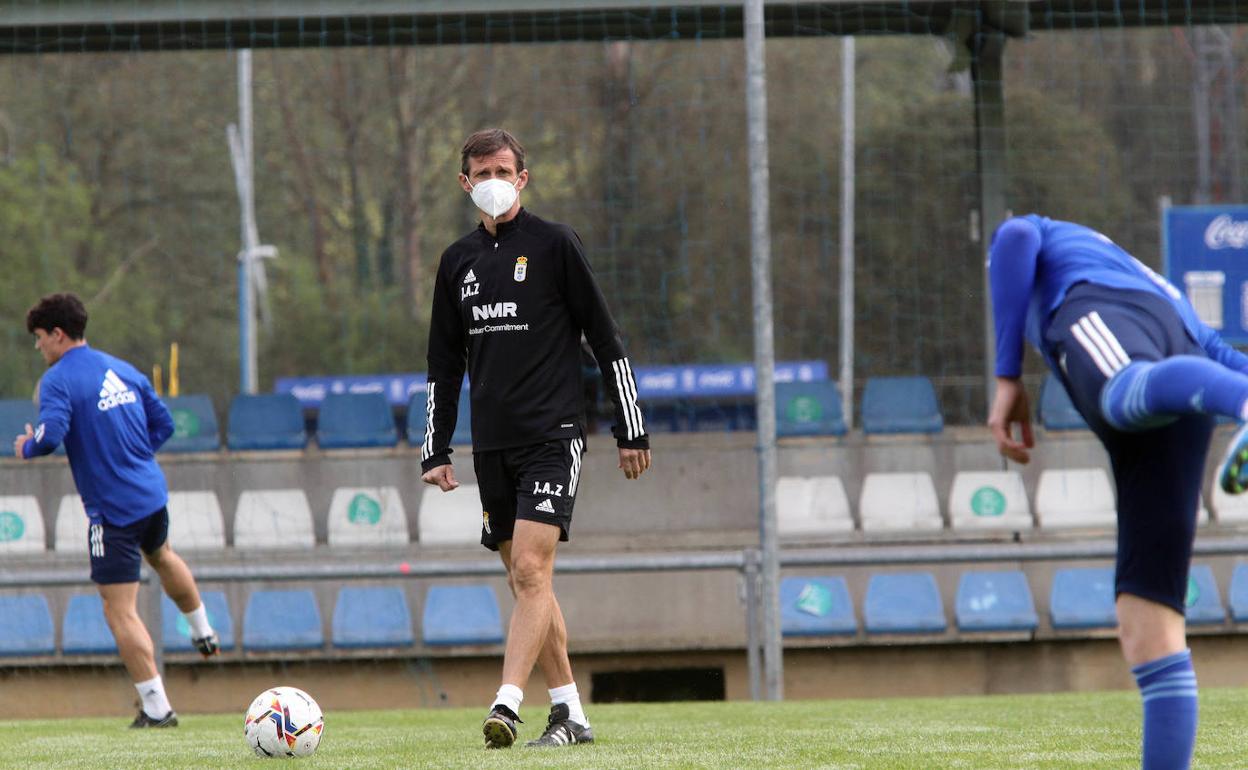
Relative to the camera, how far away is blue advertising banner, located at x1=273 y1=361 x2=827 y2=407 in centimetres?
2375

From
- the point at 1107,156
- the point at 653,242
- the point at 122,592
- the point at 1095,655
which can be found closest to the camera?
the point at 122,592

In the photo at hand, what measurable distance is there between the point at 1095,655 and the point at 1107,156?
12.8 m

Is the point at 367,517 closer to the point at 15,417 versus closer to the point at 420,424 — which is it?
the point at 420,424

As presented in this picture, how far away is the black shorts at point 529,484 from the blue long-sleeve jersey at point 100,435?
2.62m

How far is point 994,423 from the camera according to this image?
12.3 feet

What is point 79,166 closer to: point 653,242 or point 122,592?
point 653,242

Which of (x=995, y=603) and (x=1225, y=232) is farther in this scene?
(x=1225, y=232)

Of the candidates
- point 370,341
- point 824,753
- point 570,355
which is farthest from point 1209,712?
point 370,341

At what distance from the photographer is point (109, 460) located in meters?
7.84

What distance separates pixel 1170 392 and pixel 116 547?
226 inches

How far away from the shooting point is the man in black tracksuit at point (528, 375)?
5699mm

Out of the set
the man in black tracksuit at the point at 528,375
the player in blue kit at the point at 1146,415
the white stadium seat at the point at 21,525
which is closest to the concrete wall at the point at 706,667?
the white stadium seat at the point at 21,525

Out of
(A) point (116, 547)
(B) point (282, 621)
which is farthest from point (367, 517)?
(A) point (116, 547)

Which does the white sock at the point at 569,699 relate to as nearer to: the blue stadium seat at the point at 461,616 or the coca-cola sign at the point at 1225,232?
the blue stadium seat at the point at 461,616
